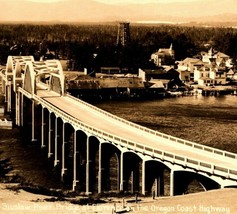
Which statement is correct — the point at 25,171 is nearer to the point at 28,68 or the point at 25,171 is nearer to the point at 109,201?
the point at 109,201

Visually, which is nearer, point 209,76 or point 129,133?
point 129,133

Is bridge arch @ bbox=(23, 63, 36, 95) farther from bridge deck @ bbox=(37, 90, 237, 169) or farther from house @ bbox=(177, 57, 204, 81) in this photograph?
house @ bbox=(177, 57, 204, 81)

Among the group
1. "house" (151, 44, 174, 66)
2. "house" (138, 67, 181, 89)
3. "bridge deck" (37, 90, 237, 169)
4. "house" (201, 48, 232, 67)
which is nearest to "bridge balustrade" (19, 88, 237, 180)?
"bridge deck" (37, 90, 237, 169)

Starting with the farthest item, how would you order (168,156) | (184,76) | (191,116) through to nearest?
(184,76), (191,116), (168,156)

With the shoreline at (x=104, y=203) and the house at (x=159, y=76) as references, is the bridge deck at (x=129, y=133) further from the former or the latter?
the house at (x=159, y=76)

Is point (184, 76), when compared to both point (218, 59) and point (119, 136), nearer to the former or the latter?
point (218, 59)

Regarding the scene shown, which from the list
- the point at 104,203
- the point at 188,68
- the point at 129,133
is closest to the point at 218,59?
the point at 188,68

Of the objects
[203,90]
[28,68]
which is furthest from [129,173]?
[203,90]
